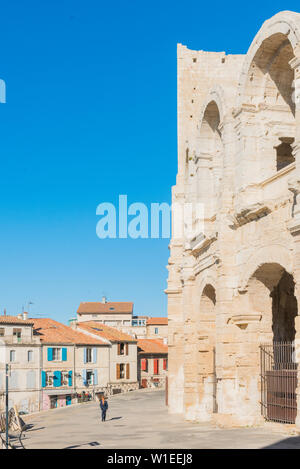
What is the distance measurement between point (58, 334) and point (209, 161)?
114 ft

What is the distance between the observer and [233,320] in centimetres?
1758

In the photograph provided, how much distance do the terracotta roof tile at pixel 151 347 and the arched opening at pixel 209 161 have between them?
4491 cm

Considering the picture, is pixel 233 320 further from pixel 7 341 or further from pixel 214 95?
pixel 7 341

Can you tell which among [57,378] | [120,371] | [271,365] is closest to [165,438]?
[271,365]

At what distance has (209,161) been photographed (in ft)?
74.4

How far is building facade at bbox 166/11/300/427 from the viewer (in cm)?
1587

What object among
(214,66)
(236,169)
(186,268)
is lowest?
(186,268)

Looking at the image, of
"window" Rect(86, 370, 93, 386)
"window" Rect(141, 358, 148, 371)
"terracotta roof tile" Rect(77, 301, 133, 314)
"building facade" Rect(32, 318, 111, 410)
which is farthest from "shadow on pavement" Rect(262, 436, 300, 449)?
"terracotta roof tile" Rect(77, 301, 133, 314)

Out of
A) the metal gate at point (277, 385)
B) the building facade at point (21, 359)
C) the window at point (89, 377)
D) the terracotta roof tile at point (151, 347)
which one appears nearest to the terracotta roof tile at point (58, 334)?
the building facade at point (21, 359)

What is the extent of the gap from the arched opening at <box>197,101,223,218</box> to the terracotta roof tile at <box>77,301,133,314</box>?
6263 centimetres

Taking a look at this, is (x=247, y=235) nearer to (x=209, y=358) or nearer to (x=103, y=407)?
(x=209, y=358)
